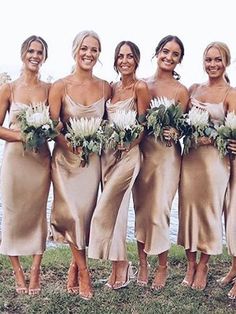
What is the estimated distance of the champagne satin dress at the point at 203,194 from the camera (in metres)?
5.85

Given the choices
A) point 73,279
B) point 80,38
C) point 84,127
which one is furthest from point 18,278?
point 80,38

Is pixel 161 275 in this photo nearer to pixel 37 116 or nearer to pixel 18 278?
pixel 18 278

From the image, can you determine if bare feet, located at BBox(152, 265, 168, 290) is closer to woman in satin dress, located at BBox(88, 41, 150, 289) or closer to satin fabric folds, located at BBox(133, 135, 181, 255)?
satin fabric folds, located at BBox(133, 135, 181, 255)

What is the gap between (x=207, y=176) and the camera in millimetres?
5891

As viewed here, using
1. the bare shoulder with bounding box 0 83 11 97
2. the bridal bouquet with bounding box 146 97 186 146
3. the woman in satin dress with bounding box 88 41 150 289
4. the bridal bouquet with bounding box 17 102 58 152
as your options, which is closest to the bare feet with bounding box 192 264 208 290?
the woman in satin dress with bounding box 88 41 150 289

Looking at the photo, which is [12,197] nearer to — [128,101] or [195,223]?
[128,101]

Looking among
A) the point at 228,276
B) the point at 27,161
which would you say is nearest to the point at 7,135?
the point at 27,161

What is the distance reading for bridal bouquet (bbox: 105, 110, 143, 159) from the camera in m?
5.44

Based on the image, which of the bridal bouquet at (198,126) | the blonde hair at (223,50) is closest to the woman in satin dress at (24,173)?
the bridal bouquet at (198,126)

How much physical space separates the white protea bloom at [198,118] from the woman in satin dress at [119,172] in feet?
1.60

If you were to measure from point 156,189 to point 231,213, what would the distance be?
908mm

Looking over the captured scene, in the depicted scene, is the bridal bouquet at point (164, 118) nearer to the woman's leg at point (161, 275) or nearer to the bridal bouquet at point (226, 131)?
the bridal bouquet at point (226, 131)

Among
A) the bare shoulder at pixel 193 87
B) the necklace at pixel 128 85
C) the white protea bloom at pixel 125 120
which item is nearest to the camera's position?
the white protea bloom at pixel 125 120

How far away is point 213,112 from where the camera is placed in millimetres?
5770
